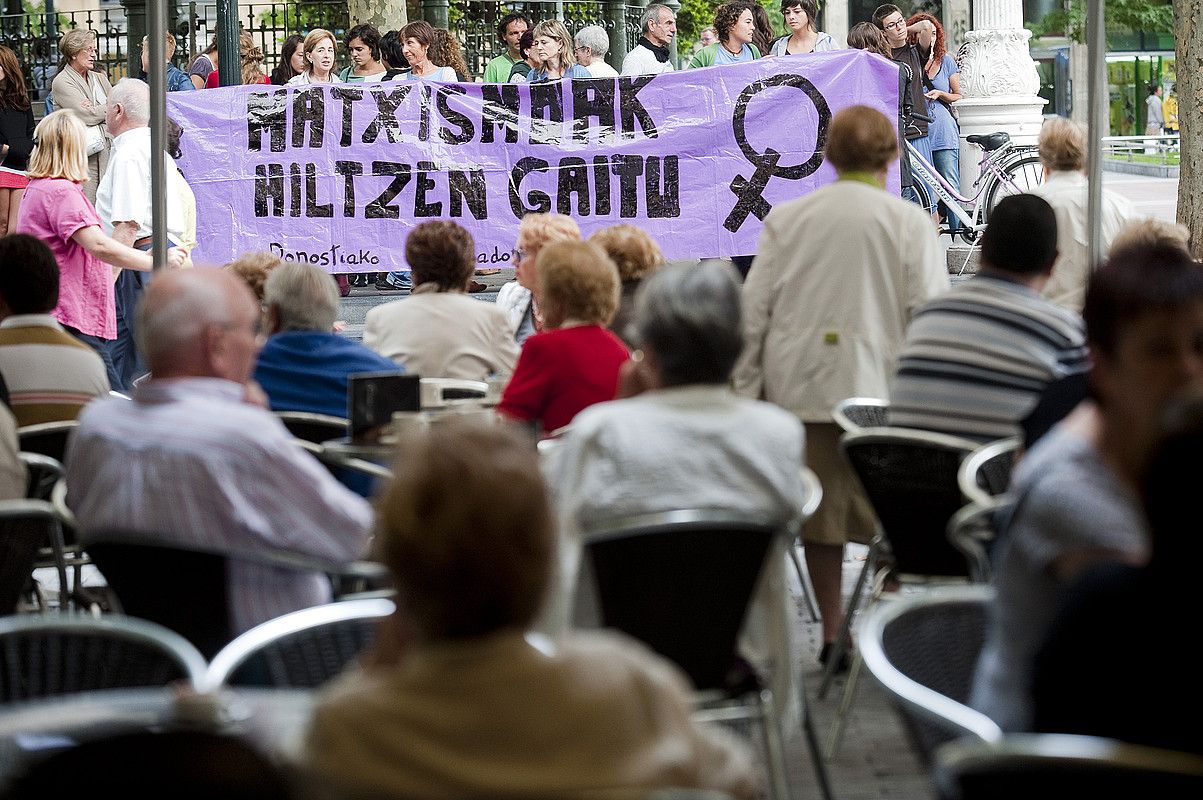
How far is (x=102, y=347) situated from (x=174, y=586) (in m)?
6.22

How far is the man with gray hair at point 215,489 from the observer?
3580 millimetres

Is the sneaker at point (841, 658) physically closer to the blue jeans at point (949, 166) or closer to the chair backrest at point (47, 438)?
the chair backrest at point (47, 438)

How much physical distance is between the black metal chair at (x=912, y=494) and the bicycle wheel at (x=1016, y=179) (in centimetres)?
1097

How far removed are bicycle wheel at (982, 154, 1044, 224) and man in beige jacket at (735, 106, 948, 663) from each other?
9807mm

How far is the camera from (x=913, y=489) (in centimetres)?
482

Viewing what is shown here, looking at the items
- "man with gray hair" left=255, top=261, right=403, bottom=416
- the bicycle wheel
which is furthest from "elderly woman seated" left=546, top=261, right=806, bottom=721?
the bicycle wheel

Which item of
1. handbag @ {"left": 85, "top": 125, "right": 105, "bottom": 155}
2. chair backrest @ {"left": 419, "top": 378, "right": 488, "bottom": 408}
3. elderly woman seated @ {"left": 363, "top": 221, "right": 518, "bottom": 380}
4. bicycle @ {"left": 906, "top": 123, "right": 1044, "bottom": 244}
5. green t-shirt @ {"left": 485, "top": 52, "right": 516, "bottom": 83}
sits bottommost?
chair backrest @ {"left": 419, "top": 378, "right": 488, "bottom": 408}

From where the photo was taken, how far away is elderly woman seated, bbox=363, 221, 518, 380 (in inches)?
261

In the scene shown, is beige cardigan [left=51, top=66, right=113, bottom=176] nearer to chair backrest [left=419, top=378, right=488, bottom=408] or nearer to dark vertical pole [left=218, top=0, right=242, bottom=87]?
dark vertical pole [left=218, top=0, right=242, bottom=87]

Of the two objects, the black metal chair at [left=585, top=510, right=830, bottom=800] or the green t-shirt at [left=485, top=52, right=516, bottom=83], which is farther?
the green t-shirt at [left=485, top=52, right=516, bottom=83]

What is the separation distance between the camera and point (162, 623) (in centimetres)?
365

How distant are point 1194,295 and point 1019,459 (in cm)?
165

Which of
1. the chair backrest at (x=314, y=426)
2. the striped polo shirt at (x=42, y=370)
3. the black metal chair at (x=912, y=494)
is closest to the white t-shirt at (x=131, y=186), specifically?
the striped polo shirt at (x=42, y=370)

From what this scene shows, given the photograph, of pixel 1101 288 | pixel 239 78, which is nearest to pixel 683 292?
pixel 1101 288
